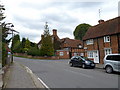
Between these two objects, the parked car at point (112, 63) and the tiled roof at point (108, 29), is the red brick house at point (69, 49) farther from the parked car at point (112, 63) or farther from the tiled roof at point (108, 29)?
the parked car at point (112, 63)

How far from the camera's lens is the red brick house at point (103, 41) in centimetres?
1934

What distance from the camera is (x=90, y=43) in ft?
78.9

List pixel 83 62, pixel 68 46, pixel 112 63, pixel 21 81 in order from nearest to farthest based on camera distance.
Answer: pixel 21 81 → pixel 112 63 → pixel 83 62 → pixel 68 46

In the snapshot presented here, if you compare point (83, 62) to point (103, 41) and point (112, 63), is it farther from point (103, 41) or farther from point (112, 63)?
point (103, 41)

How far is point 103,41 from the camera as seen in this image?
21.2m

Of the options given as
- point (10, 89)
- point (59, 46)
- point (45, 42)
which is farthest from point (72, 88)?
point (59, 46)

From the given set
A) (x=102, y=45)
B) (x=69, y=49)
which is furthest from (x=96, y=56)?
(x=69, y=49)

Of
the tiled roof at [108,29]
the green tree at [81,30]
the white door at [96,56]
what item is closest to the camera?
the tiled roof at [108,29]

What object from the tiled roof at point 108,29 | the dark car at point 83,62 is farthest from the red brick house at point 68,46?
the dark car at point 83,62

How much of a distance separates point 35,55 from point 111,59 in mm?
35104

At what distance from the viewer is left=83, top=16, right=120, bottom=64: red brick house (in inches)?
761

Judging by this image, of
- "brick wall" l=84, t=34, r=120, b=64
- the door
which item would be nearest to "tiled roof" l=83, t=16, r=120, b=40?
"brick wall" l=84, t=34, r=120, b=64

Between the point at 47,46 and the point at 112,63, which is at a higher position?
the point at 47,46

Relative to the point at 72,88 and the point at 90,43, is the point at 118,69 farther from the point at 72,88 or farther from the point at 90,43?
the point at 90,43
